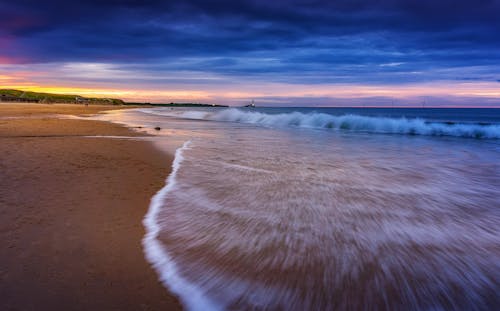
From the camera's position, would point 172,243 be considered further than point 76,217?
No

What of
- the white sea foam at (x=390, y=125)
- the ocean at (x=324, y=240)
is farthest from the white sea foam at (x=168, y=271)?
the white sea foam at (x=390, y=125)

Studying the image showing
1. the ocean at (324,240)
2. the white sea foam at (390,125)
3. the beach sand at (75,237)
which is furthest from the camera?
the white sea foam at (390,125)

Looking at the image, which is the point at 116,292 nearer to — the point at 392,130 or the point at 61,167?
the point at 61,167

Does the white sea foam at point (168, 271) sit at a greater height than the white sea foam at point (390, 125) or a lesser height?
lesser

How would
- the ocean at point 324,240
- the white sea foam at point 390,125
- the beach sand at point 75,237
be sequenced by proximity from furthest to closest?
1. the white sea foam at point 390,125
2. the ocean at point 324,240
3. the beach sand at point 75,237

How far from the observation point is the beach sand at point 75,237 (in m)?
2.07

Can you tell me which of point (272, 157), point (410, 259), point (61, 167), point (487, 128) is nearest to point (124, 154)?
point (61, 167)

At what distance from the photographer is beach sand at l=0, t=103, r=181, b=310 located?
2.07 m

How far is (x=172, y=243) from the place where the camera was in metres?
3.01

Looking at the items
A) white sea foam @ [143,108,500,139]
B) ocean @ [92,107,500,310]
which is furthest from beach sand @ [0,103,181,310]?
white sea foam @ [143,108,500,139]

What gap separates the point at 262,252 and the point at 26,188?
358 centimetres

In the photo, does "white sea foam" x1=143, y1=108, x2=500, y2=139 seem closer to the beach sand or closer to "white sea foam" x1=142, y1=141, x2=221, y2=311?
the beach sand

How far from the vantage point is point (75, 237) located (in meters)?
2.92

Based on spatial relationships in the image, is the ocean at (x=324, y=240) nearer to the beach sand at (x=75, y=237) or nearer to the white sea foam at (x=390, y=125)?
the beach sand at (x=75, y=237)
